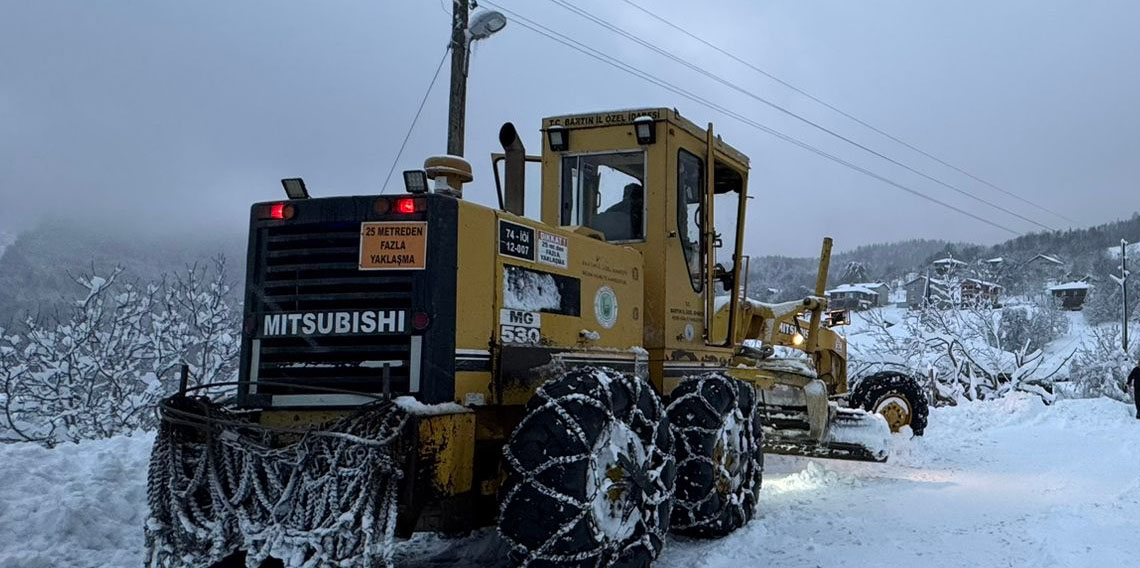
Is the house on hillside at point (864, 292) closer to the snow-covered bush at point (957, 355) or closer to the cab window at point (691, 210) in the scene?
the snow-covered bush at point (957, 355)

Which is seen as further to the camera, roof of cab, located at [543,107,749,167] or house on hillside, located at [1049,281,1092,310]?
house on hillside, located at [1049,281,1092,310]

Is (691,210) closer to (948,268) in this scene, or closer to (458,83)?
(458,83)

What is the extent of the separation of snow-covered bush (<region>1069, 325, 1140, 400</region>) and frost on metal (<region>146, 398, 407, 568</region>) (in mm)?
21422

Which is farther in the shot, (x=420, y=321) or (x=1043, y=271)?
(x=1043, y=271)

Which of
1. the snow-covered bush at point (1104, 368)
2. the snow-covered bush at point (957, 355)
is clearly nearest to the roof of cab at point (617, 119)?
the snow-covered bush at point (957, 355)

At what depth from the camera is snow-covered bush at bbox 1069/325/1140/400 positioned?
895 inches

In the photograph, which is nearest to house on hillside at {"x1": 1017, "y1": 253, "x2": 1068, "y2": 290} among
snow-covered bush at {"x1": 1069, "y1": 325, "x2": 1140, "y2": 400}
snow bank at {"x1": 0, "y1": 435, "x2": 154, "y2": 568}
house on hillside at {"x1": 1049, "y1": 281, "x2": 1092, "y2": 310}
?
house on hillside at {"x1": 1049, "y1": 281, "x2": 1092, "y2": 310}

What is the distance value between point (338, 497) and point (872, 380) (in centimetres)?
972

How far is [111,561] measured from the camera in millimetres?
5535

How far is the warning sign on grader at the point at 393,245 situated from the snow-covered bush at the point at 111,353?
1110 centimetres

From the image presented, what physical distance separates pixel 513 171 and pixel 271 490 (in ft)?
11.3

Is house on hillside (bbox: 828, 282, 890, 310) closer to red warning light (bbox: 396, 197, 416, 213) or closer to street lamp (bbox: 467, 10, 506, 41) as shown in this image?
street lamp (bbox: 467, 10, 506, 41)

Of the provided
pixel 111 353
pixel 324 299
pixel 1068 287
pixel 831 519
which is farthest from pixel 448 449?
pixel 1068 287

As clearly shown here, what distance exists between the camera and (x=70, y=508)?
19.1 feet
